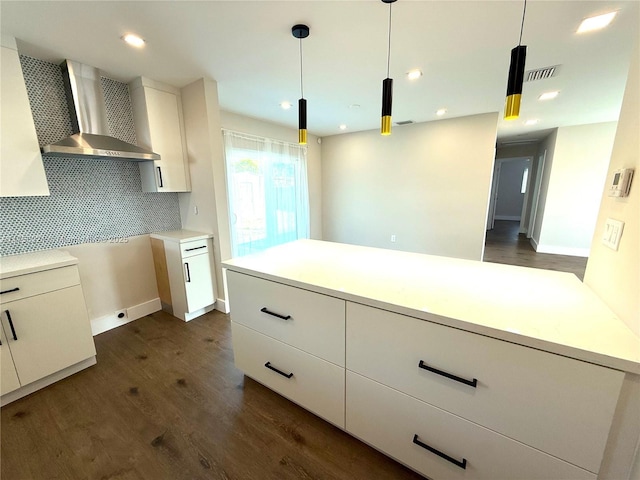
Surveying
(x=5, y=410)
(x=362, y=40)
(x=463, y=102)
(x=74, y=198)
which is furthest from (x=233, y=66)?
(x=5, y=410)

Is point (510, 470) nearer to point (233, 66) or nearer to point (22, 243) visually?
point (233, 66)

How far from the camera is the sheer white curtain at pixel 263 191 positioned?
12.3 ft

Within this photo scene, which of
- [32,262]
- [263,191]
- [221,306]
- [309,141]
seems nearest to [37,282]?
[32,262]

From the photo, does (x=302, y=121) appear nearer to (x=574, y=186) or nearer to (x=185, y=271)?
→ (x=185, y=271)

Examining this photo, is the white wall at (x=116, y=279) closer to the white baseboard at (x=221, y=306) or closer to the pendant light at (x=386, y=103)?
the white baseboard at (x=221, y=306)

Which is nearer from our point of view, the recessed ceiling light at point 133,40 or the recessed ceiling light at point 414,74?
the recessed ceiling light at point 133,40

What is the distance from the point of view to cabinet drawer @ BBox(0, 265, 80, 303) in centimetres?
160

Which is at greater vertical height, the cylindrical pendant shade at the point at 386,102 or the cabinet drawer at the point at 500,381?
the cylindrical pendant shade at the point at 386,102

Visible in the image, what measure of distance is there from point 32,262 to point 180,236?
3.50 ft

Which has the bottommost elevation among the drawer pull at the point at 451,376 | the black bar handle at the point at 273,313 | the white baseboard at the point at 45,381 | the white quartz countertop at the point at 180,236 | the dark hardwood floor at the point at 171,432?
the dark hardwood floor at the point at 171,432

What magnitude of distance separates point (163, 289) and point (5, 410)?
1402 mm

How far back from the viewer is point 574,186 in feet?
15.8

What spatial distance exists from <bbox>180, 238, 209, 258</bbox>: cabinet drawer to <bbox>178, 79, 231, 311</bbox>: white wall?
10 centimetres

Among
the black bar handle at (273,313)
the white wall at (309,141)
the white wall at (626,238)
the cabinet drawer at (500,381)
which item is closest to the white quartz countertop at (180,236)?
the black bar handle at (273,313)
